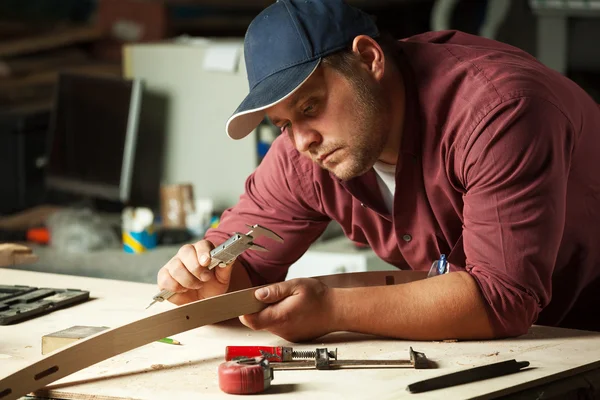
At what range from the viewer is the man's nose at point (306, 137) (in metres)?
1.81

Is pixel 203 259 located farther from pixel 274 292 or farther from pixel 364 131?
pixel 364 131

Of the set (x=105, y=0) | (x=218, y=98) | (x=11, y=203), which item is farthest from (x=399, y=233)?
(x=105, y=0)

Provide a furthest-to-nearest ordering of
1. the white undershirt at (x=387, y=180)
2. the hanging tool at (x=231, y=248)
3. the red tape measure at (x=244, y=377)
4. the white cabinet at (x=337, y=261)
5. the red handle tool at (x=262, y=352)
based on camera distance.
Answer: the white cabinet at (x=337, y=261) → the white undershirt at (x=387, y=180) → the hanging tool at (x=231, y=248) → the red handle tool at (x=262, y=352) → the red tape measure at (x=244, y=377)

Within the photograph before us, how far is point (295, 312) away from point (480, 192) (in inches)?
14.8

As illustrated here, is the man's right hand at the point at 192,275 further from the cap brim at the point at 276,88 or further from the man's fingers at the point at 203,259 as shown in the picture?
the cap brim at the point at 276,88

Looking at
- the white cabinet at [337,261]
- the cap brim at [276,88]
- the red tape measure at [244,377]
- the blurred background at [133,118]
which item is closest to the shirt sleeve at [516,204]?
the cap brim at [276,88]

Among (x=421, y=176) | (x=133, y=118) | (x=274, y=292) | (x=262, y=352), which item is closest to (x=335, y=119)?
(x=421, y=176)

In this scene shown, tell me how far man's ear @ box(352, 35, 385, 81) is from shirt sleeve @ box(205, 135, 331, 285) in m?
0.28

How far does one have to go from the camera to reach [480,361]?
1.61 metres

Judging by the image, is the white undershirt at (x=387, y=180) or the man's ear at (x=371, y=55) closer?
the man's ear at (x=371, y=55)

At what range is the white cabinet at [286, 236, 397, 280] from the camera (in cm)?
307

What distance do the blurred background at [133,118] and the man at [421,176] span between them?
1415 mm

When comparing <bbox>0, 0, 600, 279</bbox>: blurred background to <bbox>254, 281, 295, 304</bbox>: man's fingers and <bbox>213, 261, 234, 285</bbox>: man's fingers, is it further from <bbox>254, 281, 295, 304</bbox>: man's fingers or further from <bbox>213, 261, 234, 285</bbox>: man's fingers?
<bbox>254, 281, 295, 304</bbox>: man's fingers

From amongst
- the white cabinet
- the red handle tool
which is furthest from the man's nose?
the white cabinet
